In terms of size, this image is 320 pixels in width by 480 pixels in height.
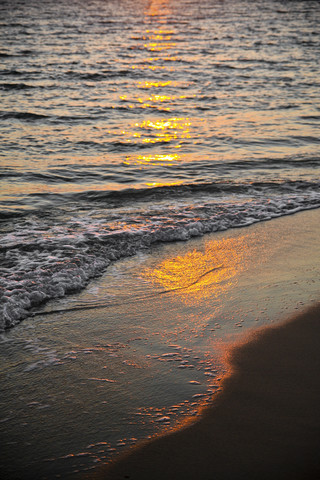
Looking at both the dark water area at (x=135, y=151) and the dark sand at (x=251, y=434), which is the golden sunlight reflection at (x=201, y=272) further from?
the dark sand at (x=251, y=434)

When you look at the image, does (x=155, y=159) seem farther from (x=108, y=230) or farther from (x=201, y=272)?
(x=201, y=272)

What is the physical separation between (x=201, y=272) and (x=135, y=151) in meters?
5.79

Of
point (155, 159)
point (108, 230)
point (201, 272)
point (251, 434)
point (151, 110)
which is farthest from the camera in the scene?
point (151, 110)

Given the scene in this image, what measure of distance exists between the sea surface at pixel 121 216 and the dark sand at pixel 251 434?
160 mm

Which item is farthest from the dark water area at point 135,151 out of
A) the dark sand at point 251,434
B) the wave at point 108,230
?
the dark sand at point 251,434

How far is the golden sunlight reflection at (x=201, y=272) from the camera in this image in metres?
5.13

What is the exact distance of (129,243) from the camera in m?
6.39

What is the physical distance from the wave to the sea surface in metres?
0.02

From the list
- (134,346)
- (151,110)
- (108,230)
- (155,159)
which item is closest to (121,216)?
(108,230)

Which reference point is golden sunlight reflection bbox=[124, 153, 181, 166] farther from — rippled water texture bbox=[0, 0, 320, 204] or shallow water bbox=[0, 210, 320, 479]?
shallow water bbox=[0, 210, 320, 479]

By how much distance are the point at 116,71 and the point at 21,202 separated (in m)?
13.7

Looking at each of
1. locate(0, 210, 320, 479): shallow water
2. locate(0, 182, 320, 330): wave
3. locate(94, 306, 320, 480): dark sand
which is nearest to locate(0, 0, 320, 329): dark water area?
locate(0, 182, 320, 330): wave

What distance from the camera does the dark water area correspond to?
252 inches

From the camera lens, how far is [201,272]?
5.57 m
